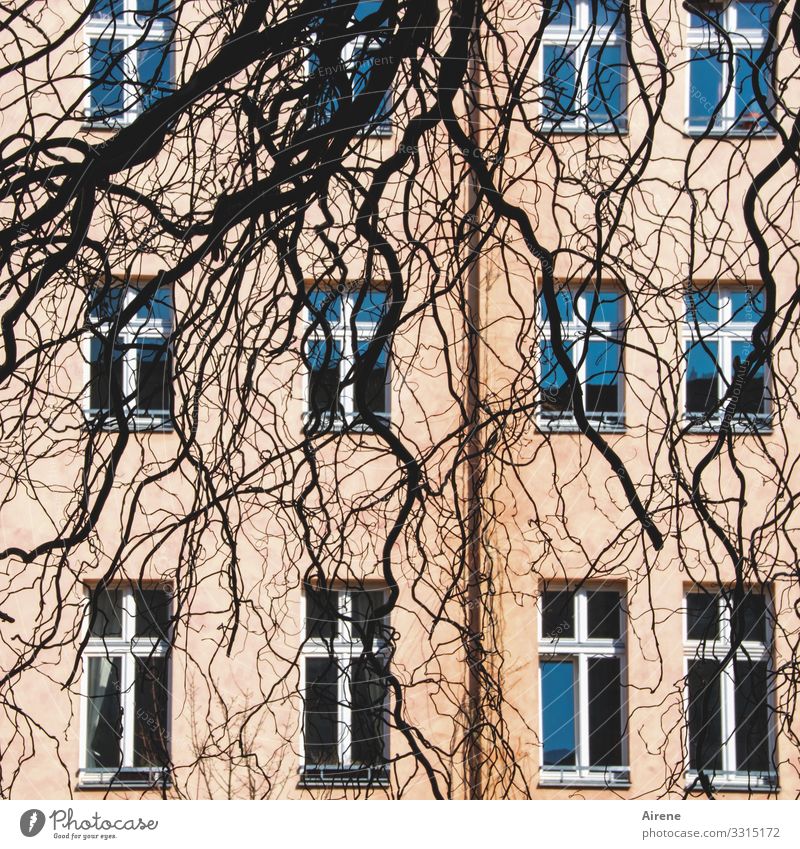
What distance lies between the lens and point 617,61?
6.82 feet

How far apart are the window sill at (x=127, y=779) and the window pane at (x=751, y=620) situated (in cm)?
100

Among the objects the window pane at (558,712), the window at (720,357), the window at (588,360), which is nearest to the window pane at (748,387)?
the window at (720,357)

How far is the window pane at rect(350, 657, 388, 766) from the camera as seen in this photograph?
6.24 feet

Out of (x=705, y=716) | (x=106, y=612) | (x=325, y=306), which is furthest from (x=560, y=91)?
(x=106, y=612)

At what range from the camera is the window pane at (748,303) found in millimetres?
2031

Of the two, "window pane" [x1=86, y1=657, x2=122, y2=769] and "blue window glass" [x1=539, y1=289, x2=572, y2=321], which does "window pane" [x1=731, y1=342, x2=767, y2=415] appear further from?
"window pane" [x1=86, y1=657, x2=122, y2=769]

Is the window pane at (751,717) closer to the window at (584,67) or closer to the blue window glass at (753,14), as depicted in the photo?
the window at (584,67)

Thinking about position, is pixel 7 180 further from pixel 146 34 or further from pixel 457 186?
pixel 457 186

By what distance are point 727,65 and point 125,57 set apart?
1132mm

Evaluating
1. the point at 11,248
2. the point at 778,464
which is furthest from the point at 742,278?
the point at 11,248

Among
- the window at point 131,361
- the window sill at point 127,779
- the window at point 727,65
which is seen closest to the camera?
the window sill at point 127,779

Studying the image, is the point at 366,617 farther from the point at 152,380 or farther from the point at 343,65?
the point at 343,65
